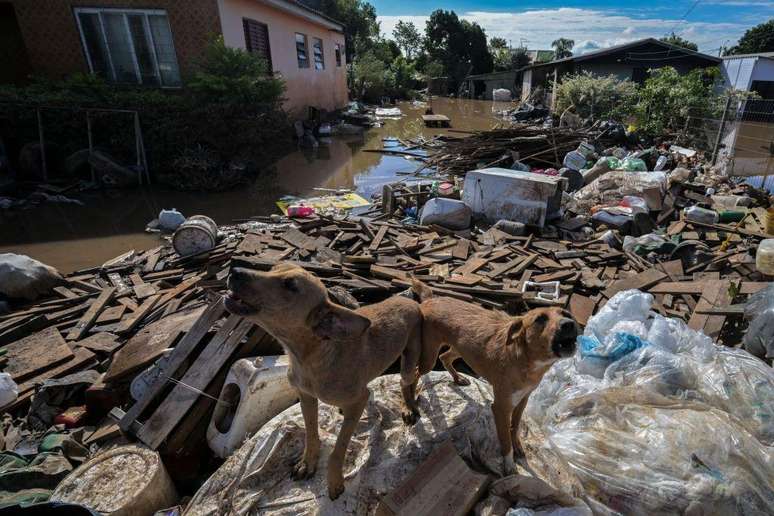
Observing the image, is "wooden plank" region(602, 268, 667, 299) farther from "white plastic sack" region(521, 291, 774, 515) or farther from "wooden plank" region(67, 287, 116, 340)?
"wooden plank" region(67, 287, 116, 340)

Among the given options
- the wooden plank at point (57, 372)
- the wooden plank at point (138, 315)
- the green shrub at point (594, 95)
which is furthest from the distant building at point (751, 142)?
the wooden plank at point (57, 372)

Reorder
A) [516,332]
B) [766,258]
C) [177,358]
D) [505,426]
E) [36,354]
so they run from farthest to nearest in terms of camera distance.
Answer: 1. [766,258]
2. [36,354]
3. [177,358]
4. [505,426]
5. [516,332]

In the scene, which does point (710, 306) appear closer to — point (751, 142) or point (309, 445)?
point (309, 445)

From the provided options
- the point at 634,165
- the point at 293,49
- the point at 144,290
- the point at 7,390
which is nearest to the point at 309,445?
the point at 7,390

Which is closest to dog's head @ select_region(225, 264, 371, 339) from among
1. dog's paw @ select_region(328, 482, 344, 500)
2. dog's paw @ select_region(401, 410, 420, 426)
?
dog's paw @ select_region(328, 482, 344, 500)

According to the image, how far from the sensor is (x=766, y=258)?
5449 mm

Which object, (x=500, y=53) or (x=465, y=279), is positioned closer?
(x=465, y=279)

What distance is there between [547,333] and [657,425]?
1.53 m

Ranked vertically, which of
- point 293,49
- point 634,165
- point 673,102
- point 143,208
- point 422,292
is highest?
point 293,49

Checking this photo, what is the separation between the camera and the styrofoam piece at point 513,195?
26.6 ft

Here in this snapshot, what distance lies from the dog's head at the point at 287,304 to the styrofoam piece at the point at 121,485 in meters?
1.78

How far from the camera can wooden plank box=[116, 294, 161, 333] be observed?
502cm

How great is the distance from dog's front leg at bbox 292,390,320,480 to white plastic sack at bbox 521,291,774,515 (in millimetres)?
1692

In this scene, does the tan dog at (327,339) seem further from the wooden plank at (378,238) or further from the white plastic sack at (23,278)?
the white plastic sack at (23,278)
